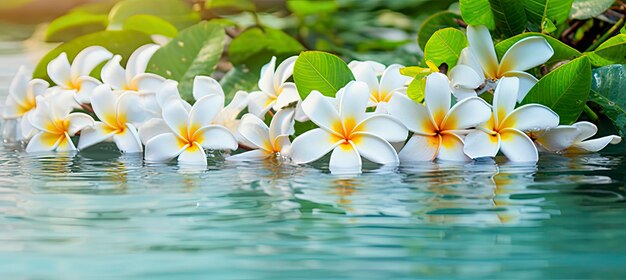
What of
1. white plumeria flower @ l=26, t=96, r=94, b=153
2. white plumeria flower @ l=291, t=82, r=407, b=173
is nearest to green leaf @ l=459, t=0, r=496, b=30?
white plumeria flower @ l=291, t=82, r=407, b=173

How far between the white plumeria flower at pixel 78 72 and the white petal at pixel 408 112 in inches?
12.0

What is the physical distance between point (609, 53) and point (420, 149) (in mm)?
175

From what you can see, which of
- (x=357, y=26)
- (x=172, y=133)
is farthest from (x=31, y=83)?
(x=357, y=26)

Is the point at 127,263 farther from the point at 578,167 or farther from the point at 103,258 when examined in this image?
the point at 578,167

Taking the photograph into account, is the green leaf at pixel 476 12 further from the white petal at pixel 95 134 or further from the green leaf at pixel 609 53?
the white petal at pixel 95 134

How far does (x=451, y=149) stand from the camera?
0.65 meters

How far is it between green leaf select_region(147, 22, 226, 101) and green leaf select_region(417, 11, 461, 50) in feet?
0.63

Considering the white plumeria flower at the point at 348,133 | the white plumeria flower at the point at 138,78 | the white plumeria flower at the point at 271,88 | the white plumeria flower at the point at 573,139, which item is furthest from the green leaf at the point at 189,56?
the white plumeria flower at the point at 573,139

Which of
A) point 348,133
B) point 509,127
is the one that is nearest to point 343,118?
point 348,133

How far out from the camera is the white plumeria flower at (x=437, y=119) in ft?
2.06

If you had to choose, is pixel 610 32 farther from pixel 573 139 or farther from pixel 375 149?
pixel 375 149

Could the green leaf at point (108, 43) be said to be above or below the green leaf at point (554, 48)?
above

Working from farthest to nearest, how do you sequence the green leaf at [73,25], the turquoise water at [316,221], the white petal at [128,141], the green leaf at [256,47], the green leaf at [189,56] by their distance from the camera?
the green leaf at [73,25], the green leaf at [256,47], the green leaf at [189,56], the white petal at [128,141], the turquoise water at [316,221]

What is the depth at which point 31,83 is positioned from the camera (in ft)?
2.83
